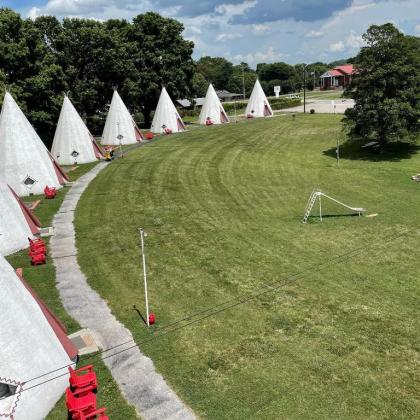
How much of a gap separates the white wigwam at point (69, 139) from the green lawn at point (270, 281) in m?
7.54

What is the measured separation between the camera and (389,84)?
1394 inches

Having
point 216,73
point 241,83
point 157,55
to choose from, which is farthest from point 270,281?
point 216,73

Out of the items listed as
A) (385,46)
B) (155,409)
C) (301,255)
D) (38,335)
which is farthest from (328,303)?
(385,46)

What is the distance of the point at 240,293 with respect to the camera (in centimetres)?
1556

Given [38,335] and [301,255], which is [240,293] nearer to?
[301,255]

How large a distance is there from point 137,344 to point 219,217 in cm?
1228

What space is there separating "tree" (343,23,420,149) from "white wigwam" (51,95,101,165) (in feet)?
78.6

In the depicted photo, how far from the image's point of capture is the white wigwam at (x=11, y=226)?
66.6 feet

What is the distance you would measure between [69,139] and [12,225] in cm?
2100

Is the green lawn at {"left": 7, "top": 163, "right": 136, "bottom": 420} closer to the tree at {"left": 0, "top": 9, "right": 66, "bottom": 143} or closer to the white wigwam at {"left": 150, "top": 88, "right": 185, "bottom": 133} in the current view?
the tree at {"left": 0, "top": 9, "right": 66, "bottom": 143}

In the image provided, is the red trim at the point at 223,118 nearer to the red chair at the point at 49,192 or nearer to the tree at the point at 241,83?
the red chair at the point at 49,192

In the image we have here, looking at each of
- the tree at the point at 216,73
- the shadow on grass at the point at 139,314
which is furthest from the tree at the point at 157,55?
the tree at the point at 216,73

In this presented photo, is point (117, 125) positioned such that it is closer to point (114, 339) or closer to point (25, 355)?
point (114, 339)

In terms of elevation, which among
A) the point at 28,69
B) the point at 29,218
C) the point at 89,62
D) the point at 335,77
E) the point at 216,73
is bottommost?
the point at 29,218
